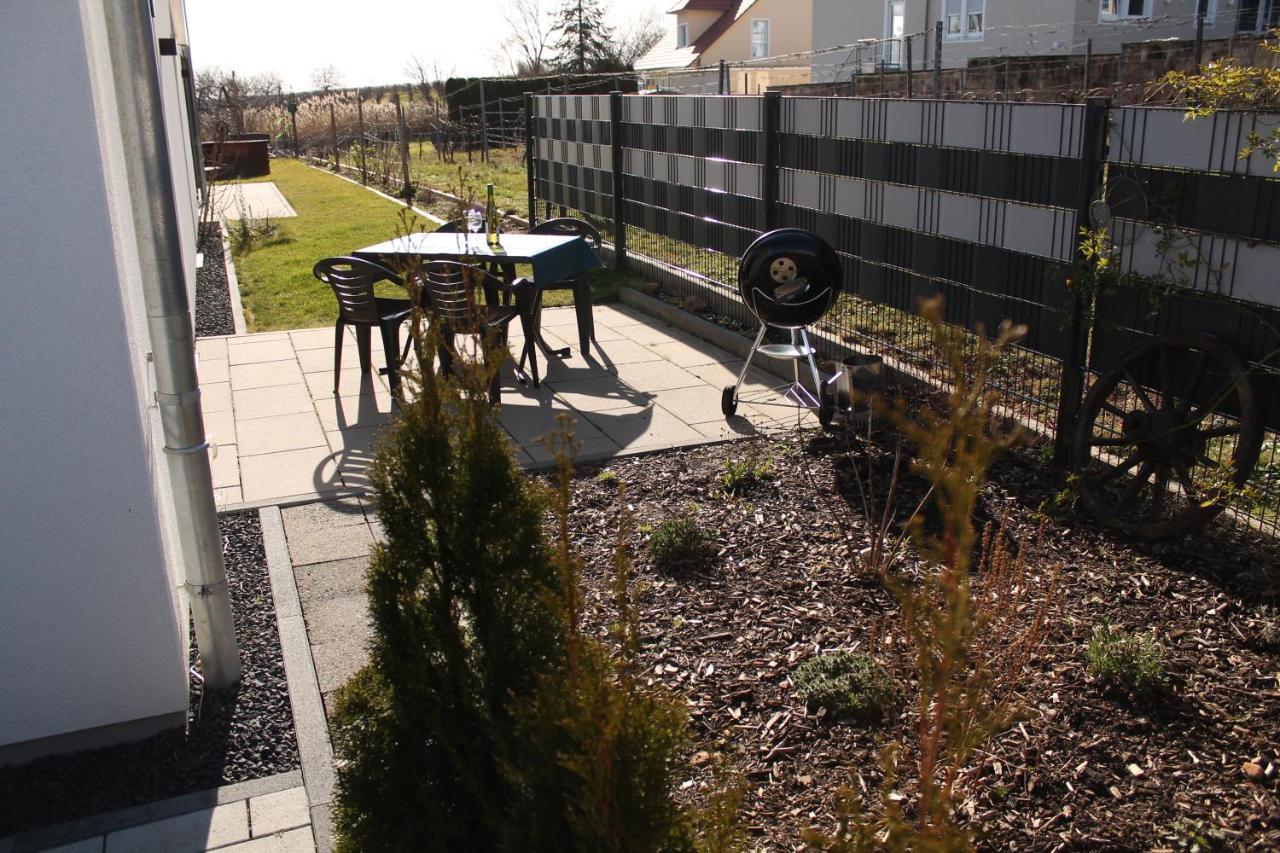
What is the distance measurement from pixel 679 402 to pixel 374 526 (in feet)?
8.41

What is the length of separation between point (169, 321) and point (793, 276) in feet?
13.6

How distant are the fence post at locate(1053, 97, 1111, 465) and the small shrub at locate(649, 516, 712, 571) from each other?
205 centimetres

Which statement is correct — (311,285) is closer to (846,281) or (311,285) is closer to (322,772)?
(846,281)

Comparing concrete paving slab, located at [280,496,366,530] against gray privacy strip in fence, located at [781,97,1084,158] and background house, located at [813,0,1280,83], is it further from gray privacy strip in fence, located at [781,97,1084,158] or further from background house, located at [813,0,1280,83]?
background house, located at [813,0,1280,83]

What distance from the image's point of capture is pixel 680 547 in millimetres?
4738

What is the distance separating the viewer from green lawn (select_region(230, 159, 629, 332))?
1026 centimetres

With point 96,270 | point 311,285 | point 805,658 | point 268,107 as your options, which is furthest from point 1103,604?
point 268,107

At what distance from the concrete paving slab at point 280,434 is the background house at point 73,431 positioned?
2794 millimetres

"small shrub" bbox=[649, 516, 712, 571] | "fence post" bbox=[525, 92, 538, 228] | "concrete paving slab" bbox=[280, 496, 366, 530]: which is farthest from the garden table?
"fence post" bbox=[525, 92, 538, 228]

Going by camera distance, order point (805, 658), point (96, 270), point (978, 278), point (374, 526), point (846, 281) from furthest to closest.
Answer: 1. point (846, 281)
2. point (978, 278)
3. point (374, 526)
4. point (805, 658)
5. point (96, 270)

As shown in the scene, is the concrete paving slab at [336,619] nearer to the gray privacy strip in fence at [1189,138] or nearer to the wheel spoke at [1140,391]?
the wheel spoke at [1140,391]

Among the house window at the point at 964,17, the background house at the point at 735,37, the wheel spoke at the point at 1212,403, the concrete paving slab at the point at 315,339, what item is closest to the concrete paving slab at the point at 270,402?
the concrete paving slab at the point at 315,339

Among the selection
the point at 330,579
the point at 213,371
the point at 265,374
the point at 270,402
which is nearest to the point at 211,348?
the point at 213,371

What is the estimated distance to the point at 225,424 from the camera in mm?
7004
